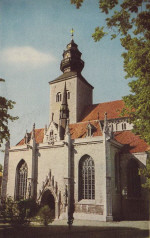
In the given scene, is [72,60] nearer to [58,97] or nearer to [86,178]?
[58,97]

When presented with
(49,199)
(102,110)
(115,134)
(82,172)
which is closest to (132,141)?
(115,134)

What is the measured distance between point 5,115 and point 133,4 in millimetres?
10981

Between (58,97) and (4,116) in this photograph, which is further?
(58,97)

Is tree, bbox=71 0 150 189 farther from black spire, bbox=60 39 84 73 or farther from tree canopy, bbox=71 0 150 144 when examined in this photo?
black spire, bbox=60 39 84 73

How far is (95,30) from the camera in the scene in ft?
36.8

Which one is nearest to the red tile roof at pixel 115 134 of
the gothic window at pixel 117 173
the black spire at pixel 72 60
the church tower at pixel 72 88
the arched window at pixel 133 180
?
the arched window at pixel 133 180

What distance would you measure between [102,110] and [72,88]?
25.5 feet

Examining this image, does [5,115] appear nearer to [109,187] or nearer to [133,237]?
[133,237]

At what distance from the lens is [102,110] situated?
38.5 meters

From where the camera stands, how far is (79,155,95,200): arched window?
25.1 metres

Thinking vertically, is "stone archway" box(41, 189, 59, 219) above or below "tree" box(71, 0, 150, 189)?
below

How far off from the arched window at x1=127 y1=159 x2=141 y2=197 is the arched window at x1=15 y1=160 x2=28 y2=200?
13.6 meters

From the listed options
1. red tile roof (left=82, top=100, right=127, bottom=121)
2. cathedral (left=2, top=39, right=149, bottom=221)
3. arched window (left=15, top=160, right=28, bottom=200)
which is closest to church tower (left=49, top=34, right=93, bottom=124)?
red tile roof (left=82, top=100, right=127, bottom=121)

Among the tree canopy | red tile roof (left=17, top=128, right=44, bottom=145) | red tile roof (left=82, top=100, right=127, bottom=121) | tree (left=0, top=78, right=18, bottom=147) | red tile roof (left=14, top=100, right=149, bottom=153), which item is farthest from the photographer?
red tile roof (left=82, top=100, right=127, bottom=121)
